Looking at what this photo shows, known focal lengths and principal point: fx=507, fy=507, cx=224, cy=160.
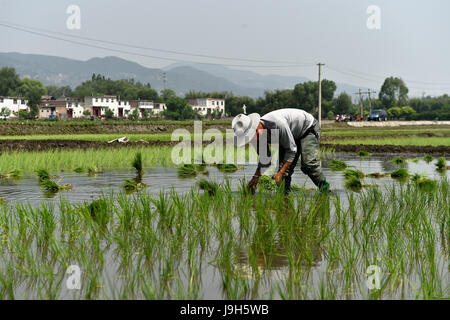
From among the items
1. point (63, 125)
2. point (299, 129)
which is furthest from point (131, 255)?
point (63, 125)

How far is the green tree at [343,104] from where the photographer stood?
90.9 metres

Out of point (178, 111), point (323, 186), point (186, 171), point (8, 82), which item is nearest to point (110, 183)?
point (186, 171)

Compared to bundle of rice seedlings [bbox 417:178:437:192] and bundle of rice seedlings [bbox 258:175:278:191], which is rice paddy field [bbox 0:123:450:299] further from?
bundle of rice seedlings [bbox 417:178:437:192]

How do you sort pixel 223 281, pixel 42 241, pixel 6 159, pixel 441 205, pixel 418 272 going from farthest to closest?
pixel 6 159 < pixel 441 205 < pixel 42 241 < pixel 418 272 < pixel 223 281

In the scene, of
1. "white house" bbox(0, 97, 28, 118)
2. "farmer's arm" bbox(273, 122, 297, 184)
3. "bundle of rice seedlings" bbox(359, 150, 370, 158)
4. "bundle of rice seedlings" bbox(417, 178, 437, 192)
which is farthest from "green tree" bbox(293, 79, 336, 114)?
"farmer's arm" bbox(273, 122, 297, 184)

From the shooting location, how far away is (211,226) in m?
5.04

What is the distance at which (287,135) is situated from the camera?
21.2ft

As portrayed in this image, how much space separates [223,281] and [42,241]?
1.96m

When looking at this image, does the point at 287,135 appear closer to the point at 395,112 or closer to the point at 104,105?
the point at 395,112

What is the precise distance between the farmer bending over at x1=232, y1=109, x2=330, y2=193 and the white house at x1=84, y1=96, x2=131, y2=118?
9789cm

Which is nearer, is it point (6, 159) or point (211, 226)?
point (211, 226)

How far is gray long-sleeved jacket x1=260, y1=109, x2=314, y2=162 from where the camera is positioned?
6.38 meters

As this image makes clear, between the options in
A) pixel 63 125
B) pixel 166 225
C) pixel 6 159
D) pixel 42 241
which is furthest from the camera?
pixel 63 125
